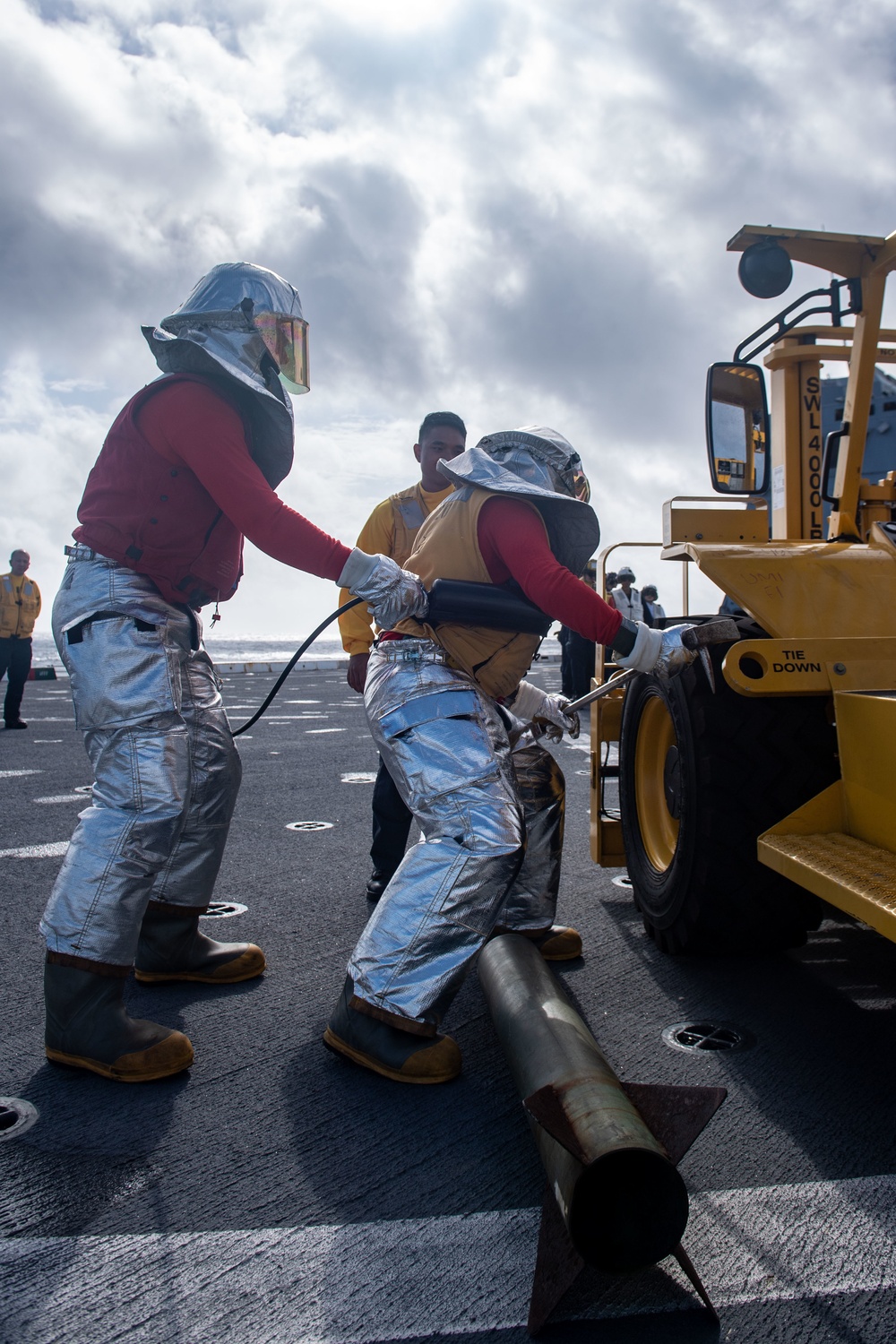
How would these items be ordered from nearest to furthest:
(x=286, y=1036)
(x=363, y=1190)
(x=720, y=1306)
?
1. (x=720, y=1306)
2. (x=363, y=1190)
3. (x=286, y=1036)

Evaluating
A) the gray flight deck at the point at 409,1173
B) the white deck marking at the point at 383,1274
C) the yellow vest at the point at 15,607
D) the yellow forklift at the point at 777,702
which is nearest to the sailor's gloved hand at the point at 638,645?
the yellow forklift at the point at 777,702

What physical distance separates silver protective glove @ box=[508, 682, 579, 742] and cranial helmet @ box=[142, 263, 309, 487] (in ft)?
3.84

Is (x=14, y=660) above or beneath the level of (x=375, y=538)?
beneath

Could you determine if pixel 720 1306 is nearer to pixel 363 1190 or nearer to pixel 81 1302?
pixel 363 1190

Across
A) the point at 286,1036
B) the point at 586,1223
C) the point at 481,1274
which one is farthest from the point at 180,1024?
the point at 586,1223

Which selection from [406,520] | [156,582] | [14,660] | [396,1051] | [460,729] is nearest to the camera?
[396,1051]

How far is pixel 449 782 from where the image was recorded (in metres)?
2.38

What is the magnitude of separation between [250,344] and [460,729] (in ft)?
4.02

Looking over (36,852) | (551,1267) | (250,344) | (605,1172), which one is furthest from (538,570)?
(36,852)

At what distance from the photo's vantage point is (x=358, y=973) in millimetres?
2322

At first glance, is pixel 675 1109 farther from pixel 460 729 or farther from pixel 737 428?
pixel 737 428

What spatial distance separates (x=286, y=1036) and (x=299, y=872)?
169cm

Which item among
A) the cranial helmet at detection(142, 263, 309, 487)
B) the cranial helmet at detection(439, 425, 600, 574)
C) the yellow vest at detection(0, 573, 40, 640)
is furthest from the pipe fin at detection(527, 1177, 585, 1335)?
the yellow vest at detection(0, 573, 40, 640)

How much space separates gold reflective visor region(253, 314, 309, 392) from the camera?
2619 millimetres
